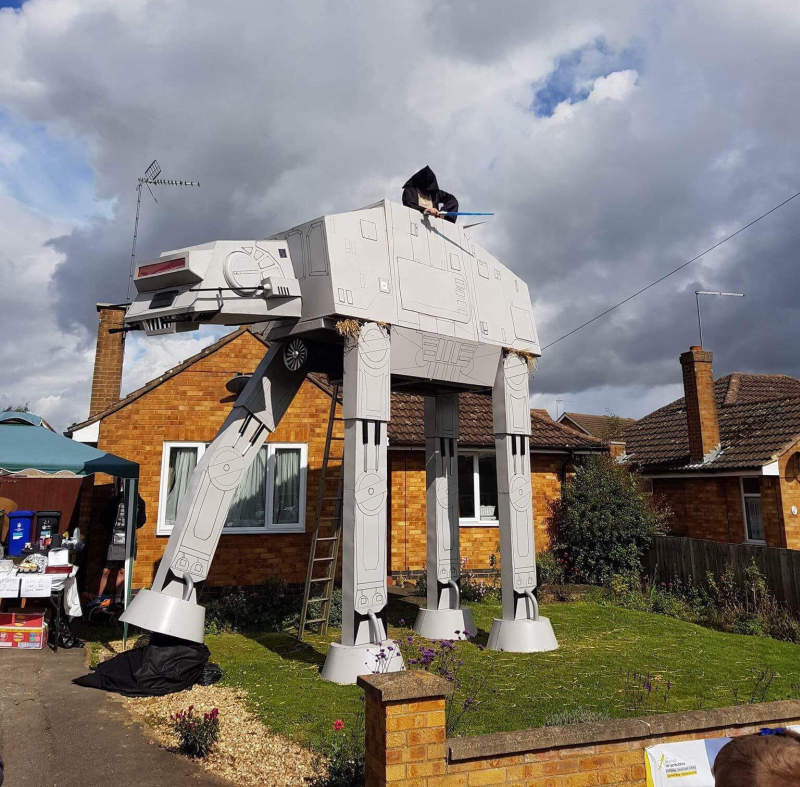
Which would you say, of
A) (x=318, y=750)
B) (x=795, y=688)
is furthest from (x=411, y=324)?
(x=795, y=688)

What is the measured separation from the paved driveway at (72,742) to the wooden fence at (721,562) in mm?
9902

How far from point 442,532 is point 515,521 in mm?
1375

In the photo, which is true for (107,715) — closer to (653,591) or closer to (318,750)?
(318,750)

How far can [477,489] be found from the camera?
555 inches

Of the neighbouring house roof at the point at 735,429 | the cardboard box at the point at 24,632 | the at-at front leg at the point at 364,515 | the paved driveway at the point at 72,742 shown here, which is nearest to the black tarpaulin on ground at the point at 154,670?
the paved driveway at the point at 72,742

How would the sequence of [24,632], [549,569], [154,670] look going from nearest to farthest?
[154,670] < [24,632] < [549,569]

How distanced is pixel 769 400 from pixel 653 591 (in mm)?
6935

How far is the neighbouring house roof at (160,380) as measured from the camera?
11.2 m

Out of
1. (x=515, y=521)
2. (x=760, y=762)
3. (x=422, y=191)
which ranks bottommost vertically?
(x=760, y=762)

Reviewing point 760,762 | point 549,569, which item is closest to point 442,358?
point 760,762

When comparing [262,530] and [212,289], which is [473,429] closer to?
[262,530]

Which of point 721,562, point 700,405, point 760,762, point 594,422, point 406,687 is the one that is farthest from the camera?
point 594,422

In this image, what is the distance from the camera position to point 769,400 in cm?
1596

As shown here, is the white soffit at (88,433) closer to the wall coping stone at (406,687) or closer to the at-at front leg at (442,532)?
the at-at front leg at (442,532)
